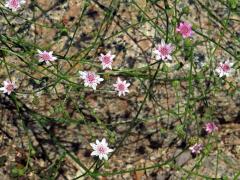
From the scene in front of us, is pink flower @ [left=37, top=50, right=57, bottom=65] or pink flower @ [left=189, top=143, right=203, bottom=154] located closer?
pink flower @ [left=37, top=50, right=57, bottom=65]

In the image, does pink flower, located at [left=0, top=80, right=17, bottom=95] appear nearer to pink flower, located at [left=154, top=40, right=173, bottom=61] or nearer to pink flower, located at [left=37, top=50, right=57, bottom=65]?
pink flower, located at [left=37, top=50, right=57, bottom=65]

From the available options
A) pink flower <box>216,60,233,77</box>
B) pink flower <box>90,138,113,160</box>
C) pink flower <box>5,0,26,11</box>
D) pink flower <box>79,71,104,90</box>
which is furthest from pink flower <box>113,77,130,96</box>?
pink flower <box>5,0,26,11</box>

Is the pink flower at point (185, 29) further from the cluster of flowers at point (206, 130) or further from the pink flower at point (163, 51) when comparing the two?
the cluster of flowers at point (206, 130)

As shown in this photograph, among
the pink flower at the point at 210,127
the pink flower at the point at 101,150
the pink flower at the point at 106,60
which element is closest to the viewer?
the pink flower at the point at 101,150

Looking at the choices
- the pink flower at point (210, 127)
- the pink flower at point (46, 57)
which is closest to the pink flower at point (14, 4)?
the pink flower at point (46, 57)

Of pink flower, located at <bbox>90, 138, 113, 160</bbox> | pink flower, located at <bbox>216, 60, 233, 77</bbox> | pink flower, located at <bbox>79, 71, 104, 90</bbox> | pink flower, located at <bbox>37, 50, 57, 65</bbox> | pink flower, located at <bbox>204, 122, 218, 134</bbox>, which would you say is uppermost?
pink flower, located at <bbox>37, 50, 57, 65</bbox>

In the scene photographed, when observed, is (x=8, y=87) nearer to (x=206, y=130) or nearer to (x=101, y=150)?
(x=101, y=150)

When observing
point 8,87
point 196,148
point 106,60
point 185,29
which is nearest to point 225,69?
point 185,29

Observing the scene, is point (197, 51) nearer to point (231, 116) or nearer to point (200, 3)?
point (200, 3)

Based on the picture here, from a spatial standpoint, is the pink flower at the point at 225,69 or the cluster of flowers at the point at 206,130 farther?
the cluster of flowers at the point at 206,130
